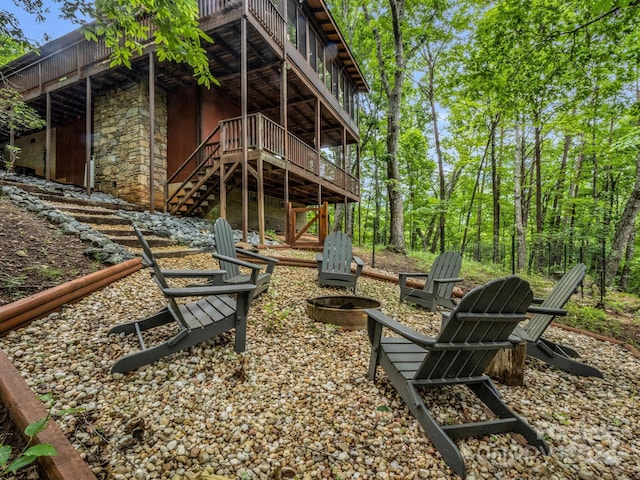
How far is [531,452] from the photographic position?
1.60 meters

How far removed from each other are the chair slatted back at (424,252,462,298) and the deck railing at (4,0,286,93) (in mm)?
6668

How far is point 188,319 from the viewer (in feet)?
6.93

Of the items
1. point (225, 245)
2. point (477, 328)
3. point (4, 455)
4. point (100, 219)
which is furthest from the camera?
point (100, 219)

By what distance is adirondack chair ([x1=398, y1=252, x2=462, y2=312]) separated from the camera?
150 inches

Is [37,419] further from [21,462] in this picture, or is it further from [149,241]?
[149,241]

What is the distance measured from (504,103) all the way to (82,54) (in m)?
11.2

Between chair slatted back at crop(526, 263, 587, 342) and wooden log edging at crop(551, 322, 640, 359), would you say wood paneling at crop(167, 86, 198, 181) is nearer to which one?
chair slatted back at crop(526, 263, 587, 342)

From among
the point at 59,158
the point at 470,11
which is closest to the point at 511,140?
the point at 470,11

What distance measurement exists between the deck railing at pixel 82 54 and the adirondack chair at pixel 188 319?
272 inches

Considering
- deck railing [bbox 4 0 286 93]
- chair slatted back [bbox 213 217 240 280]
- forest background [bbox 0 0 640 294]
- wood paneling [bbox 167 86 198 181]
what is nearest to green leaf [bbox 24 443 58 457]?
chair slatted back [bbox 213 217 240 280]

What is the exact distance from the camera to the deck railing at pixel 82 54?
6.78 meters

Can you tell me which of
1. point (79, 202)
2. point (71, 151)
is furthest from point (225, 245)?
point (71, 151)

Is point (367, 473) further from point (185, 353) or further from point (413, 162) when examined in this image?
point (413, 162)

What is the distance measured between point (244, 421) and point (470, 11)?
16.0m
